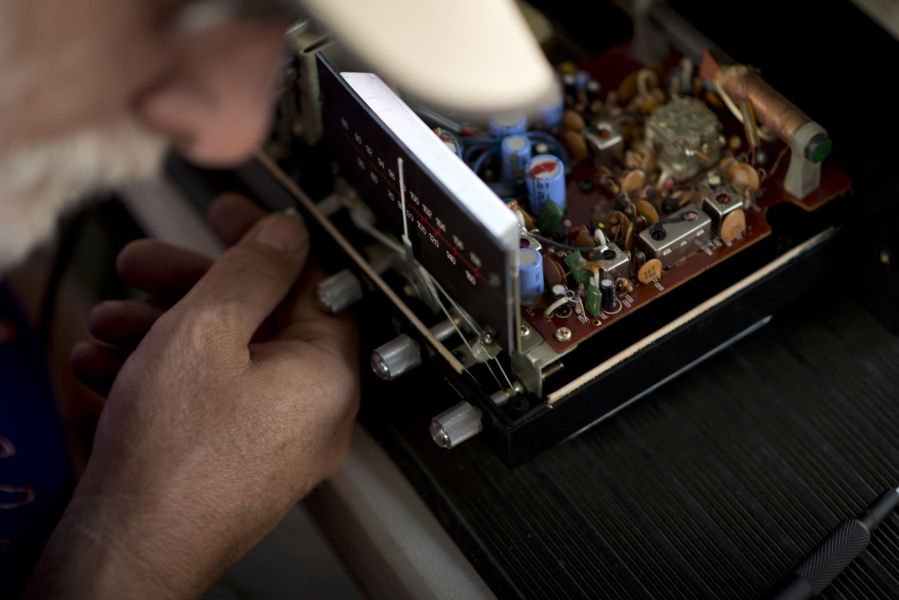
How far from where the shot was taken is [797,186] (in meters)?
1.11

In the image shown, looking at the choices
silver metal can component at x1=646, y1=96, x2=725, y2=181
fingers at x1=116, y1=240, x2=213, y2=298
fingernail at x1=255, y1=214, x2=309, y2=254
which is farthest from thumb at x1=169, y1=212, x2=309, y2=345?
silver metal can component at x1=646, y1=96, x2=725, y2=181

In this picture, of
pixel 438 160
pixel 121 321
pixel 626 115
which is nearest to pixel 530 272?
pixel 438 160

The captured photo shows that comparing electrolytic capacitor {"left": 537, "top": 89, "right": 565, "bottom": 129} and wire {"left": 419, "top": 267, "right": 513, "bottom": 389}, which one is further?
electrolytic capacitor {"left": 537, "top": 89, "right": 565, "bottom": 129}

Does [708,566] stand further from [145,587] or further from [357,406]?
[145,587]

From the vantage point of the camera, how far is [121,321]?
3.89 feet

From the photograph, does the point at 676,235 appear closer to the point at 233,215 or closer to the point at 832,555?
the point at 832,555

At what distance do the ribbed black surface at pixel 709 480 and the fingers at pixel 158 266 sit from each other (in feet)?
1.25

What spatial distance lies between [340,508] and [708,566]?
0.51 meters

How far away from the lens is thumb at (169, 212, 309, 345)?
1.02 m

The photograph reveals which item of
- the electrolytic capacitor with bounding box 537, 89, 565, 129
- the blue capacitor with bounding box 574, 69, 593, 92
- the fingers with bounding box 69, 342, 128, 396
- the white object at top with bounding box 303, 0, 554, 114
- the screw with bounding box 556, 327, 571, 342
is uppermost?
the white object at top with bounding box 303, 0, 554, 114

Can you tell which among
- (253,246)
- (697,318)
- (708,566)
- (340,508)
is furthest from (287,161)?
(708,566)

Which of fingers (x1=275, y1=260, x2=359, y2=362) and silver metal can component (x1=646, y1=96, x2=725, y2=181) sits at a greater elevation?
fingers (x1=275, y1=260, x2=359, y2=362)

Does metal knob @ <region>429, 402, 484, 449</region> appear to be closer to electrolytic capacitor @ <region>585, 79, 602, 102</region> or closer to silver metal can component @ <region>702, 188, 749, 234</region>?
silver metal can component @ <region>702, 188, 749, 234</region>

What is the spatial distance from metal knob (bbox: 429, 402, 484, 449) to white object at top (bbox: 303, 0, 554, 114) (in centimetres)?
45
